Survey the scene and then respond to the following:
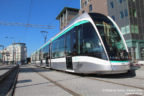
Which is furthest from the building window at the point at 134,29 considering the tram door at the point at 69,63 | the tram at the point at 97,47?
the tram door at the point at 69,63

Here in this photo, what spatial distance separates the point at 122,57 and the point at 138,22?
21.7 metres

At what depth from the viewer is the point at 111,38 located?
7.85m

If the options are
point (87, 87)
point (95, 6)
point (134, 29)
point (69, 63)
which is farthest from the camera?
point (95, 6)

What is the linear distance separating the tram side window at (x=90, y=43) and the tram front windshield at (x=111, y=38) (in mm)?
323

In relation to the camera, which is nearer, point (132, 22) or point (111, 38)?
point (111, 38)

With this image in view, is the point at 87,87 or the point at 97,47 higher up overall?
the point at 97,47

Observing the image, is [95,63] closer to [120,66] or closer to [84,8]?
[120,66]

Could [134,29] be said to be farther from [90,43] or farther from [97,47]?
[97,47]

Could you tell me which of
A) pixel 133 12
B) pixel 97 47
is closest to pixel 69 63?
pixel 97 47

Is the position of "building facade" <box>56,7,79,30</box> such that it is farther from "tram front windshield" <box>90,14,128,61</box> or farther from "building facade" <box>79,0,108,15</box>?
"tram front windshield" <box>90,14,128,61</box>

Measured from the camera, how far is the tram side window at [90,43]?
7.43 metres

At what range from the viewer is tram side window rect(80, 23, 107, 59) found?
7.43m

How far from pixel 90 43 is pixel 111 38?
1213 millimetres

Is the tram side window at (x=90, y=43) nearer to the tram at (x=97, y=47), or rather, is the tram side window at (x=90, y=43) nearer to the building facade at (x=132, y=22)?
the tram at (x=97, y=47)
